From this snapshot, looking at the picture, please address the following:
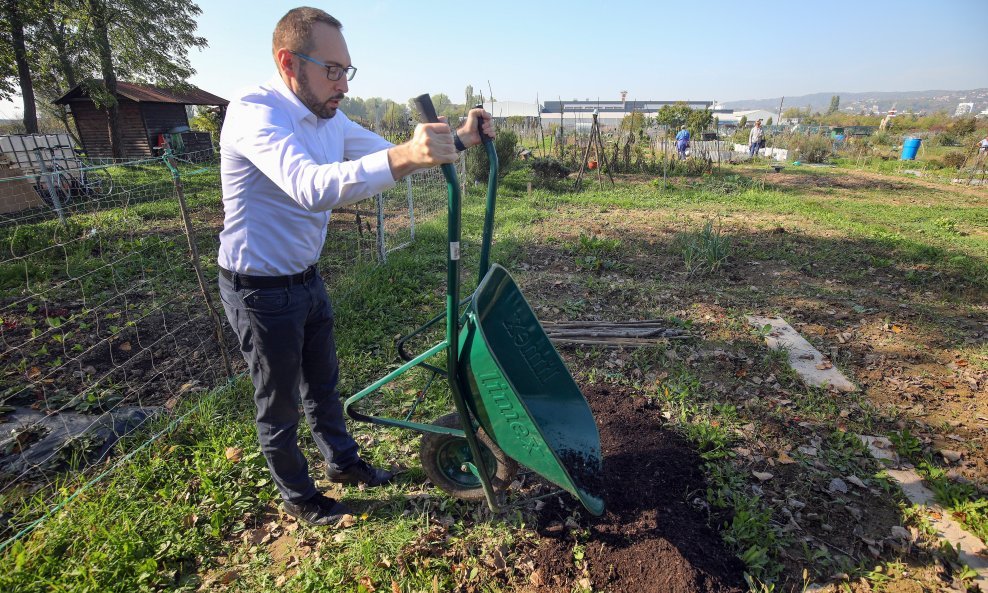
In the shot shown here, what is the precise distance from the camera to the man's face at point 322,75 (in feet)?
5.18

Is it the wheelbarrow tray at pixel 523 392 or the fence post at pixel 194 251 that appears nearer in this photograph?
the wheelbarrow tray at pixel 523 392

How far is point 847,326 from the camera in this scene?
4.16m

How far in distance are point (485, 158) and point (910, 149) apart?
647 inches

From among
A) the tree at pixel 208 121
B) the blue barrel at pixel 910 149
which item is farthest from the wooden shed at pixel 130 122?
the blue barrel at pixel 910 149

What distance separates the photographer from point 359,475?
2.44 meters

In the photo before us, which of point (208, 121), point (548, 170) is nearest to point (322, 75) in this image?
point (548, 170)

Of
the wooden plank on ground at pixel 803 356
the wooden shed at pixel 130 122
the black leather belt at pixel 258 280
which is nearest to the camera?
the black leather belt at pixel 258 280

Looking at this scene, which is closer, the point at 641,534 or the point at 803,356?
the point at 641,534

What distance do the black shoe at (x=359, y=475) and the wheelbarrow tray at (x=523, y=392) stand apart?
0.87m

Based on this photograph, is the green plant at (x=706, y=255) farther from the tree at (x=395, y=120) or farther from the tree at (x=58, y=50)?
the tree at (x=58, y=50)

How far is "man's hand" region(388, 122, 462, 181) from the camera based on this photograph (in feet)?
4.08

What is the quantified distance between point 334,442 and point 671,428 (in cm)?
186

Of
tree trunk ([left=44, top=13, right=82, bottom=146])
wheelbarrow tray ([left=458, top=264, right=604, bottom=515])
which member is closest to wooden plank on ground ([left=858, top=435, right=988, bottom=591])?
wheelbarrow tray ([left=458, top=264, right=604, bottom=515])

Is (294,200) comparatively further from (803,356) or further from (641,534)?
(803,356)
